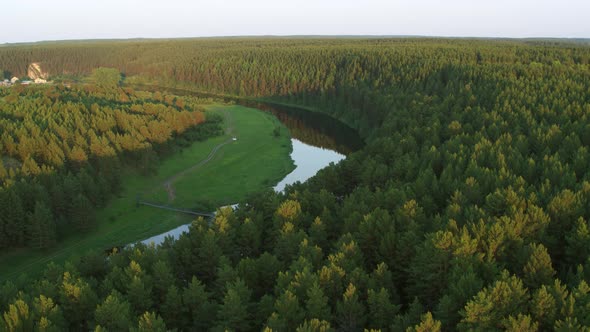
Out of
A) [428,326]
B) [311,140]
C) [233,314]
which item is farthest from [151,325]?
[311,140]

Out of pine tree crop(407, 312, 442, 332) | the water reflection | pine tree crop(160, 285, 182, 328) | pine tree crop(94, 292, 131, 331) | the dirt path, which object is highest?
pine tree crop(407, 312, 442, 332)

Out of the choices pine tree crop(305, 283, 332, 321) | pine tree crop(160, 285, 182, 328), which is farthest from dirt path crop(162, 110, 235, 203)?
pine tree crop(305, 283, 332, 321)

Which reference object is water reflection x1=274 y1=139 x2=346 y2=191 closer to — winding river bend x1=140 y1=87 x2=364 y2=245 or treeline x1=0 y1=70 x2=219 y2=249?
winding river bend x1=140 y1=87 x2=364 y2=245

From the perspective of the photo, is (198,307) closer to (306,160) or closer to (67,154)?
(67,154)

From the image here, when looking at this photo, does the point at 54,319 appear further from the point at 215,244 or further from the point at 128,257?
the point at 215,244

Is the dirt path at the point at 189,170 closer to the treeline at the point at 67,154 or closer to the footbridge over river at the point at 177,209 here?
the footbridge over river at the point at 177,209

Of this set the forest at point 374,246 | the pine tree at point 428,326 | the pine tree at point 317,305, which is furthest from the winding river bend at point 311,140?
the pine tree at point 428,326
